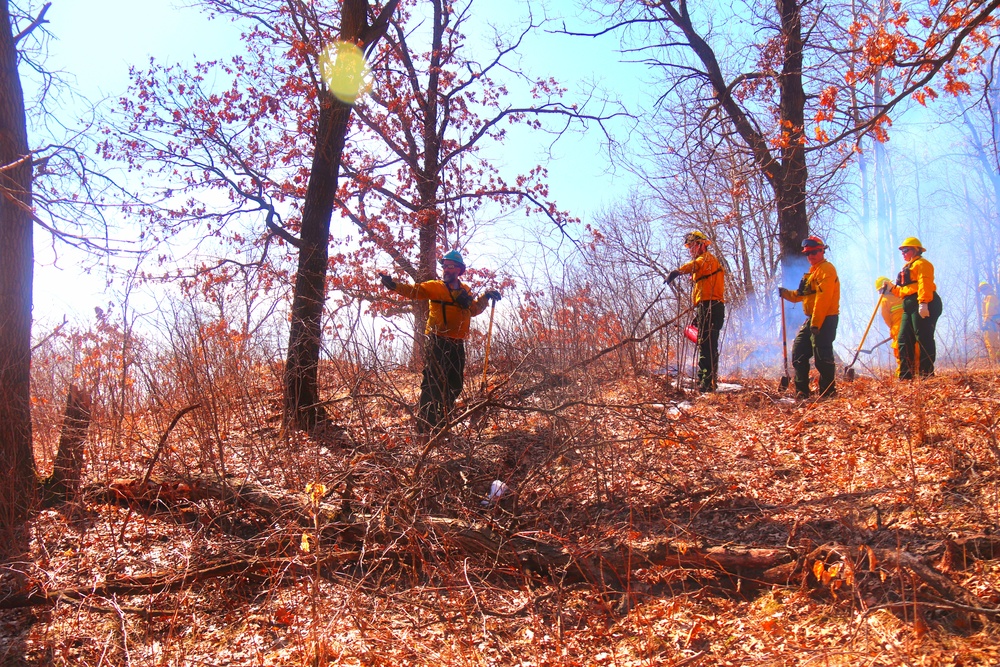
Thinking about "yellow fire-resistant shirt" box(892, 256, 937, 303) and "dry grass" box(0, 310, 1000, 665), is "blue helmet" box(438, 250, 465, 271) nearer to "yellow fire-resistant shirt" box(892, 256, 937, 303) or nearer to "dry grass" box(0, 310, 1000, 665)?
"dry grass" box(0, 310, 1000, 665)

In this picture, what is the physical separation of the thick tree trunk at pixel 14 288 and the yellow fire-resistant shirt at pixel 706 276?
6531 millimetres

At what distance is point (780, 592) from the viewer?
436 centimetres

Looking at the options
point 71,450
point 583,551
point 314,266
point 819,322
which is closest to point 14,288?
point 71,450

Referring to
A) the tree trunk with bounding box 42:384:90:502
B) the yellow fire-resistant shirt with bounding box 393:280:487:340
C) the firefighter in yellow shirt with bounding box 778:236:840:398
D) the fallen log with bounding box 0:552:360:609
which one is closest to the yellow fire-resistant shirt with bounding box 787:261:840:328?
the firefighter in yellow shirt with bounding box 778:236:840:398

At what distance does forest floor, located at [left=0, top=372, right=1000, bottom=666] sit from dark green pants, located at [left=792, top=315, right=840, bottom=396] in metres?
0.82

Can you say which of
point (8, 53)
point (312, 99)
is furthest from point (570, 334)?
point (312, 99)

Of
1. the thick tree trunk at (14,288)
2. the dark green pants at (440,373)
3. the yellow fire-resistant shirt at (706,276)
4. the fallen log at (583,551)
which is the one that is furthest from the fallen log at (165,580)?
the yellow fire-resistant shirt at (706,276)

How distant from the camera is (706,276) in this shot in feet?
25.4

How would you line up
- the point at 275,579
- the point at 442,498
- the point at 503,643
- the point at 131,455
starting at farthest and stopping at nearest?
the point at 131,455 < the point at 442,498 < the point at 275,579 < the point at 503,643

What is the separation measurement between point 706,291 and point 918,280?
7.57 ft

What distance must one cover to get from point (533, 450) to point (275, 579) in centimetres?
232

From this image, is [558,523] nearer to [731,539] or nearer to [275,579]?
[731,539]

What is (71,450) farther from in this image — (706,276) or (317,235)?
(706,276)

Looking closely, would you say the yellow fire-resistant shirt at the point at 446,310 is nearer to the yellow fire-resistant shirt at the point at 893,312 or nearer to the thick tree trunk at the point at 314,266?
the thick tree trunk at the point at 314,266
